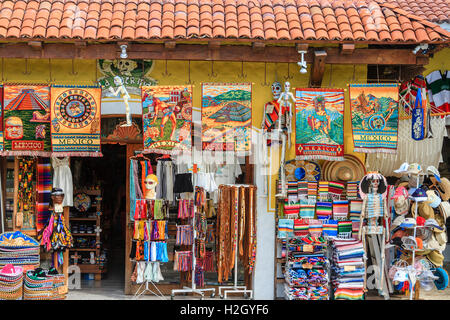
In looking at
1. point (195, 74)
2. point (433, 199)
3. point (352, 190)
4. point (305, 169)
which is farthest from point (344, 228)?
point (195, 74)

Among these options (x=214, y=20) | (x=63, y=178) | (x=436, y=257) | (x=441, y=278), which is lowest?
(x=441, y=278)

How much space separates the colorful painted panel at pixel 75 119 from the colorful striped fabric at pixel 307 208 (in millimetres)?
3313

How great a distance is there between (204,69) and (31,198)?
11.6 ft

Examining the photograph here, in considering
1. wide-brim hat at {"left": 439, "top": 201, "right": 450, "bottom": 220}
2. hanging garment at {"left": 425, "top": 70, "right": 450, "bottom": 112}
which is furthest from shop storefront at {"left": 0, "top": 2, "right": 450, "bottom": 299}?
hanging garment at {"left": 425, "top": 70, "right": 450, "bottom": 112}

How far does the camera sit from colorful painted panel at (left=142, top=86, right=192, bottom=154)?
26.6ft

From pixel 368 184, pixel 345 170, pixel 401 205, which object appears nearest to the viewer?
pixel 368 184

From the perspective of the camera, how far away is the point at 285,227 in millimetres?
8477

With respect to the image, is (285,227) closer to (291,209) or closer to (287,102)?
(291,209)

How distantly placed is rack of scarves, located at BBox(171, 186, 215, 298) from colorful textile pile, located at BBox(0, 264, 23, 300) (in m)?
2.30

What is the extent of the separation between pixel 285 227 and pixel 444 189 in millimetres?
2722

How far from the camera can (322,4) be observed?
8930 mm

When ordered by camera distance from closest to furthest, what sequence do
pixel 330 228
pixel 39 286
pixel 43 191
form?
1. pixel 39 286
2. pixel 330 228
3. pixel 43 191

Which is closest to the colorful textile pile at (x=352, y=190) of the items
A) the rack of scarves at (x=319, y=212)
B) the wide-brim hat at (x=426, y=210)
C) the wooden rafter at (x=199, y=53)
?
the rack of scarves at (x=319, y=212)

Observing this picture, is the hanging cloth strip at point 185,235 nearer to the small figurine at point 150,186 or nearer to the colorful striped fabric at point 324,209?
the small figurine at point 150,186
